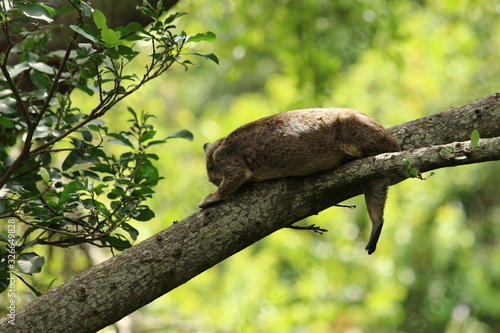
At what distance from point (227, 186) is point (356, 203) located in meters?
6.68

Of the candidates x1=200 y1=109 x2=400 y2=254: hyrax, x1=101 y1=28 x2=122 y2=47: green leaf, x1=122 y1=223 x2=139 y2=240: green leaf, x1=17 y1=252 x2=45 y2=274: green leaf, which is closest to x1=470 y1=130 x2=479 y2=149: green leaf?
x1=200 y1=109 x2=400 y2=254: hyrax

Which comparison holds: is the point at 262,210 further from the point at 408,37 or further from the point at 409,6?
the point at 409,6

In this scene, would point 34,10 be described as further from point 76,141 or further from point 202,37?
point 76,141

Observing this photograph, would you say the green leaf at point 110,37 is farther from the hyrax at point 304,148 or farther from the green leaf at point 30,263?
the green leaf at point 30,263

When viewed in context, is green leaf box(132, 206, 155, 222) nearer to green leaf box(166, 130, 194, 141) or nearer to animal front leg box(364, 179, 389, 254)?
green leaf box(166, 130, 194, 141)

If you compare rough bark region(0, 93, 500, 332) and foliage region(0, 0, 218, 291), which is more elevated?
foliage region(0, 0, 218, 291)

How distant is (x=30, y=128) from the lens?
10.2ft

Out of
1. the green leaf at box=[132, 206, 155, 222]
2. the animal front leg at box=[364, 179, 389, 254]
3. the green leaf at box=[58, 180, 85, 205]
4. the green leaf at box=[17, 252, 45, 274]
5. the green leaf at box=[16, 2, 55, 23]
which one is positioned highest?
the green leaf at box=[16, 2, 55, 23]

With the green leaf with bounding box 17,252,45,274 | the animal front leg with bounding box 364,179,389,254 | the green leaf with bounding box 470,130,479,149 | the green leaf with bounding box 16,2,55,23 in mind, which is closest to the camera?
the green leaf with bounding box 470,130,479,149

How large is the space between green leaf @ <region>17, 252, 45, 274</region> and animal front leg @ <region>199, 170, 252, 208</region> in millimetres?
926

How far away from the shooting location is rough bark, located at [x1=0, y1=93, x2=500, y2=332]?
119 inches

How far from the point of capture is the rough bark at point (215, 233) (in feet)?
9.94

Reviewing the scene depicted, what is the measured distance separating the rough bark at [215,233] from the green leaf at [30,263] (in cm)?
22

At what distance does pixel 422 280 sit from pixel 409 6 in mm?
4452
